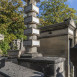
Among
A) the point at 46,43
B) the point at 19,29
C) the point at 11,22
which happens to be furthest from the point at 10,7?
the point at 46,43

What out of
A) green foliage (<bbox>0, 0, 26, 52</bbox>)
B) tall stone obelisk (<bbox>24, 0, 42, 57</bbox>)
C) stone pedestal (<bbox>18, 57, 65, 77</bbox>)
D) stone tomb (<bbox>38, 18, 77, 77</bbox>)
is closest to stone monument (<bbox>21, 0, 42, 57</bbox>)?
tall stone obelisk (<bbox>24, 0, 42, 57</bbox>)

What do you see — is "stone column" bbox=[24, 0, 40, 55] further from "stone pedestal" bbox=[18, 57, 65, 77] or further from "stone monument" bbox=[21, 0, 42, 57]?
"stone pedestal" bbox=[18, 57, 65, 77]

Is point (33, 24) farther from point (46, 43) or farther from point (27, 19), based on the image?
point (46, 43)

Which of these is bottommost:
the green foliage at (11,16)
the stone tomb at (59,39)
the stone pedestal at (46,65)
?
the stone pedestal at (46,65)

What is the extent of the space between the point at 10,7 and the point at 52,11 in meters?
7.52

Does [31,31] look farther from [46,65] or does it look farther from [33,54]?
[46,65]

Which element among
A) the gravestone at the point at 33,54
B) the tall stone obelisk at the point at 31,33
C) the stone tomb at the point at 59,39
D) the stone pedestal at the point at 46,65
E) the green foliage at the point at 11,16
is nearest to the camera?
the stone pedestal at the point at 46,65

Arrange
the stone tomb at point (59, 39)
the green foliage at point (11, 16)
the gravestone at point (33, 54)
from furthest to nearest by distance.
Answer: the green foliage at point (11, 16) < the stone tomb at point (59, 39) < the gravestone at point (33, 54)

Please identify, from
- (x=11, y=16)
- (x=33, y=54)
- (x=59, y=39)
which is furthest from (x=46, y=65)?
(x=11, y=16)

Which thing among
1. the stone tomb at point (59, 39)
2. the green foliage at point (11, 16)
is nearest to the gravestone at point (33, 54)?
the stone tomb at point (59, 39)

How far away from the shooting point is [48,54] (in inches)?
281

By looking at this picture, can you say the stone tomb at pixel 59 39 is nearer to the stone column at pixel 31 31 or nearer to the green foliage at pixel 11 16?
the stone column at pixel 31 31

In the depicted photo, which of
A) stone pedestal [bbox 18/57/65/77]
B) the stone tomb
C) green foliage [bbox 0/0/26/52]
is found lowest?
stone pedestal [bbox 18/57/65/77]

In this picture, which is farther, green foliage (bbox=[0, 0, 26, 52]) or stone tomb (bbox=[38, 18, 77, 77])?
green foliage (bbox=[0, 0, 26, 52])
